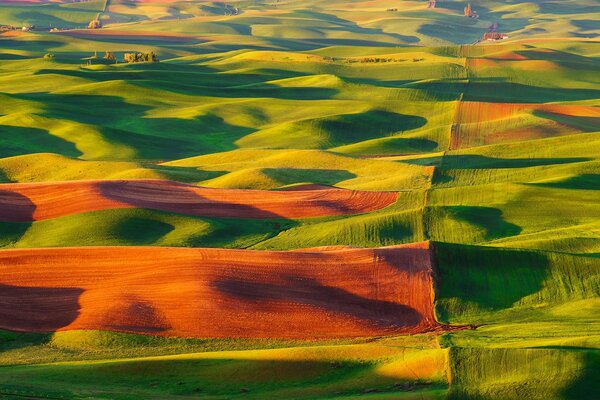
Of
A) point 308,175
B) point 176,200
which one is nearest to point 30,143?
point 308,175

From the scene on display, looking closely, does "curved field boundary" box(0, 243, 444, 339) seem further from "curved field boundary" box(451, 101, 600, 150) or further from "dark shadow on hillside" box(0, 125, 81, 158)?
"dark shadow on hillside" box(0, 125, 81, 158)

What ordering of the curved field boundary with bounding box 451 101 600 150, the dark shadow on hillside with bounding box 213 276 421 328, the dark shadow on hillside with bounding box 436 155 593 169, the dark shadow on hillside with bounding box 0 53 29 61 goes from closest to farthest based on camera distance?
the dark shadow on hillside with bounding box 213 276 421 328, the dark shadow on hillside with bounding box 436 155 593 169, the curved field boundary with bounding box 451 101 600 150, the dark shadow on hillside with bounding box 0 53 29 61

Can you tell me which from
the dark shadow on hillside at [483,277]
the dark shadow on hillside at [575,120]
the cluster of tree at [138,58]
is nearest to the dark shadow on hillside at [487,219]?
the dark shadow on hillside at [483,277]

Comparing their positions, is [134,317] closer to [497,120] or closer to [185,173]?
[185,173]

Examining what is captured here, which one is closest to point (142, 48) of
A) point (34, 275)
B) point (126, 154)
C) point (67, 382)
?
point (126, 154)

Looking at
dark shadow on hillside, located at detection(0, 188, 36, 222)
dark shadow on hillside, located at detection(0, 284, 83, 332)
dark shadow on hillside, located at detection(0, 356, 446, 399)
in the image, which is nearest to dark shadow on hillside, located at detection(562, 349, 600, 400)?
dark shadow on hillside, located at detection(0, 356, 446, 399)

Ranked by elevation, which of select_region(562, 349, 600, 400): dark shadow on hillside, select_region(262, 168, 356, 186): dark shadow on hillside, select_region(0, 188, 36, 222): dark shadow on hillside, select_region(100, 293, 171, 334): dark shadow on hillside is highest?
select_region(562, 349, 600, 400): dark shadow on hillside
